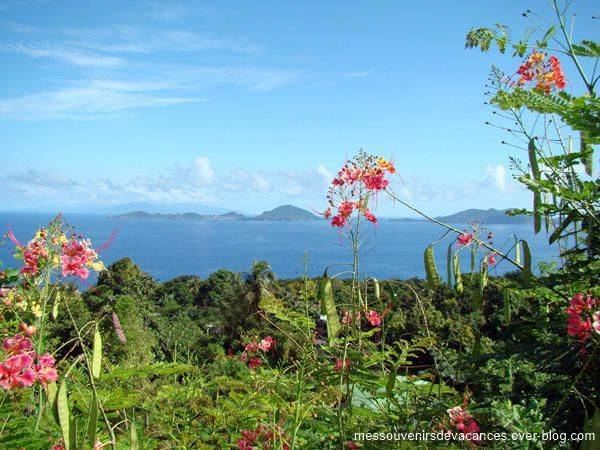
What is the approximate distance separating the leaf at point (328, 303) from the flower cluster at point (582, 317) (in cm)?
69

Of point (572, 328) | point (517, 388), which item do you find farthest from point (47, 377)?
point (517, 388)

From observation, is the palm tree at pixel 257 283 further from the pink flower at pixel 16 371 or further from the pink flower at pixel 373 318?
the pink flower at pixel 16 371

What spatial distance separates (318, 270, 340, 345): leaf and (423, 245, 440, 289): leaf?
1.44ft

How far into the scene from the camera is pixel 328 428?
1.70m

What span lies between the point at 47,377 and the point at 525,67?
99.9 inches

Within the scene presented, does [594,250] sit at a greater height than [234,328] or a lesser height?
greater

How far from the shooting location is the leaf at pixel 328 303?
54.8 inches

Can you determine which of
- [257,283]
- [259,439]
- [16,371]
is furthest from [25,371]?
[257,283]

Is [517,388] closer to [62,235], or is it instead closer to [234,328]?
[62,235]

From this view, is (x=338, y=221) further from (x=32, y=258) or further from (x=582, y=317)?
(x=32, y=258)

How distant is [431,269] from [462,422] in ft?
1.60

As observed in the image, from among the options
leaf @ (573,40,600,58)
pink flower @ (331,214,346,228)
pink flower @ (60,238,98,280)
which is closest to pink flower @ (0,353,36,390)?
pink flower @ (60,238,98,280)

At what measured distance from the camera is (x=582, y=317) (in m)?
1.52

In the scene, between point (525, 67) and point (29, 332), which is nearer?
point (29, 332)
